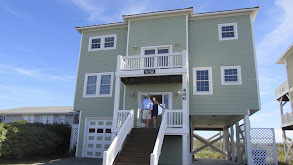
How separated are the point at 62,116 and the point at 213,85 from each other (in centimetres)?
1727

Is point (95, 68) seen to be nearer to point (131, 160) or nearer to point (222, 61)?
point (222, 61)

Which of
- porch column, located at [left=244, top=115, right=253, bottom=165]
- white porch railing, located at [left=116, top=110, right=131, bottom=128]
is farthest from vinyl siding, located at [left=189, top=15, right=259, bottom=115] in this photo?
white porch railing, located at [left=116, top=110, right=131, bottom=128]

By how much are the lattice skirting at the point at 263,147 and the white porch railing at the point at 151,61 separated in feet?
17.3

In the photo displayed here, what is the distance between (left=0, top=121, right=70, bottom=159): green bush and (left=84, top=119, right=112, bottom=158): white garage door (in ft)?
6.58

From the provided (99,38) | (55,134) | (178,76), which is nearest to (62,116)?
(55,134)

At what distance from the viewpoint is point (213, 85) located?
14125mm

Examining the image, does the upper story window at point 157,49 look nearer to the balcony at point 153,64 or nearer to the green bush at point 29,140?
the balcony at point 153,64

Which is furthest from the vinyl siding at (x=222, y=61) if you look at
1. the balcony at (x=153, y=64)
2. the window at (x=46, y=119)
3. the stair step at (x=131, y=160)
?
the window at (x=46, y=119)

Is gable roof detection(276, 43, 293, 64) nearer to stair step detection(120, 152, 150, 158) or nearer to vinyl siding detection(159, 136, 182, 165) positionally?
vinyl siding detection(159, 136, 182, 165)

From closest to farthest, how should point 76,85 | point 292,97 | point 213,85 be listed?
Answer: point 213,85
point 76,85
point 292,97

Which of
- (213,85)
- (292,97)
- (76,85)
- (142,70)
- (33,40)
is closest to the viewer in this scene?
(142,70)

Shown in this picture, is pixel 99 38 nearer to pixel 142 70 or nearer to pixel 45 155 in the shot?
pixel 142 70

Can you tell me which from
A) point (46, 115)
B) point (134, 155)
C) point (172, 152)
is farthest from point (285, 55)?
point (46, 115)

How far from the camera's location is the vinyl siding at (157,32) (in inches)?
581
